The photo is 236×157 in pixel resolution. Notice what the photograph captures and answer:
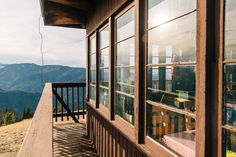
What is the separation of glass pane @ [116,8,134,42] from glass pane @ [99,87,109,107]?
1036 mm

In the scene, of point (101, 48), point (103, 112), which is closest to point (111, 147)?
point (103, 112)

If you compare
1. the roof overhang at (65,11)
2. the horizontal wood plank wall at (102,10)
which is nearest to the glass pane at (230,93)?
the horizontal wood plank wall at (102,10)

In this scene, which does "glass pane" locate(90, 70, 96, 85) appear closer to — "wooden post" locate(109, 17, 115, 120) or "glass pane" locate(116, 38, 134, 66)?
"wooden post" locate(109, 17, 115, 120)

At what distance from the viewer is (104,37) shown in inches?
157

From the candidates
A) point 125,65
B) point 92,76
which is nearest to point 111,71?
point 125,65

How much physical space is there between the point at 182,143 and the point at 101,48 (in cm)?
290

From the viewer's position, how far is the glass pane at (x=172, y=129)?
5.26 feet

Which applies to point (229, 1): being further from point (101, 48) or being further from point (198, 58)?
point (101, 48)

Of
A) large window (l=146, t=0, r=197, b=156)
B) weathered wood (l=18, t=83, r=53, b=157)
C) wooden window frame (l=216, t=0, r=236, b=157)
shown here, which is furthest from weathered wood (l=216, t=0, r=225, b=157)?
weathered wood (l=18, t=83, r=53, b=157)

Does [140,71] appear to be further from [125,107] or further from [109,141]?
[109,141]

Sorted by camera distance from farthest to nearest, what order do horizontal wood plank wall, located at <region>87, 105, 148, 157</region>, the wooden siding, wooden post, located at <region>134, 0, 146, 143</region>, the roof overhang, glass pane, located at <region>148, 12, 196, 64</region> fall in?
the roof overhang < horizontal wood plank wall, located at <region>87, 105, 148, 157</region> < the wooden siding < wooden post, located at <region>134, 0, 146, 143</region> < glass pane, located at <region>148, 12, 196, 64</region>

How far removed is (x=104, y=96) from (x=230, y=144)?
290cm

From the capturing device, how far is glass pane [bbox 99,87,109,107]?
148 inches

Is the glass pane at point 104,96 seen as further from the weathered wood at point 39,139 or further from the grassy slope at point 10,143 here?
the grassy slope at point 10,143
